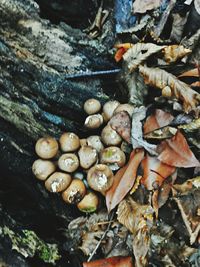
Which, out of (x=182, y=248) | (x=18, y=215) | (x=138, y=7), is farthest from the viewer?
(x=138, y=7)

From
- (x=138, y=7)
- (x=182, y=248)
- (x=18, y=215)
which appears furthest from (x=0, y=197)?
(x=138, y=7)

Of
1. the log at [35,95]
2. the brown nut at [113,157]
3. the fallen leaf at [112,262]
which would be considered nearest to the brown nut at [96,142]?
the brown nut at [113,157]

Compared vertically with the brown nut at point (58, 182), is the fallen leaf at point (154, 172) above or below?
below

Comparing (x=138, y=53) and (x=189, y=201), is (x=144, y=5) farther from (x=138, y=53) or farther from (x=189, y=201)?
(x=189, y=201)

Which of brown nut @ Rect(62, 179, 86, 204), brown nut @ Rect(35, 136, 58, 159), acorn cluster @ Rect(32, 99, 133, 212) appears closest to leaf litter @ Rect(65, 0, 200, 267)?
acorn cluster @ Rect(32, 99, 133, 212)

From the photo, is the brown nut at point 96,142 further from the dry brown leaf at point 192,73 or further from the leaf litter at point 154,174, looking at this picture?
the dry brown leaf at point 192,73

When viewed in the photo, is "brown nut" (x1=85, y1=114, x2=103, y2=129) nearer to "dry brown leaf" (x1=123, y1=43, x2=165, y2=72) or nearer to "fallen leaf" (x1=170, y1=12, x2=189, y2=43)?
"dry brown leaf" (x1=123, y1=43, x2=165, y2=72)

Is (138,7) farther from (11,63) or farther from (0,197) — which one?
(0,197)

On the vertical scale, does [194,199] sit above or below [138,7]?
below
